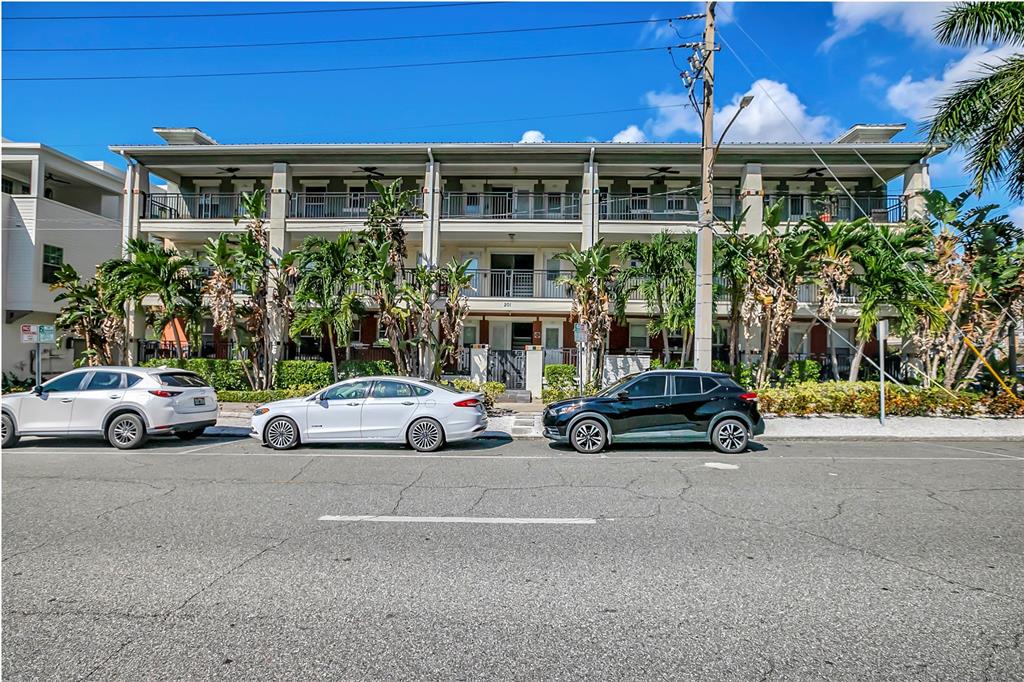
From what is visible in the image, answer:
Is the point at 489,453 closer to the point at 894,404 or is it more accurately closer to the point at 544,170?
the point at 894,404

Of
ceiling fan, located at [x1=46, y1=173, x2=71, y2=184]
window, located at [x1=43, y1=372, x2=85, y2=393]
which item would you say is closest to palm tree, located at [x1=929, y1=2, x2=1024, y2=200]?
window, located at [x1=43, y1=372, x2=85, y2=393]

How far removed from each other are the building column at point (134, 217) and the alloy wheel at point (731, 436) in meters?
22.7

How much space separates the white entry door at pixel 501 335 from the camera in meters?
25.7

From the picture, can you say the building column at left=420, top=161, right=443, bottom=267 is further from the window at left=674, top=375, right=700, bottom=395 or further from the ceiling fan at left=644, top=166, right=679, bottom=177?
the window at left=674, top=375, right=700, bottom=395

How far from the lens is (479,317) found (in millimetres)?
25375

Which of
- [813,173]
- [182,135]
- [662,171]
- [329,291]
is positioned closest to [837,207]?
[813,173]

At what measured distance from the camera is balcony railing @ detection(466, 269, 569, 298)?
23.5 meters

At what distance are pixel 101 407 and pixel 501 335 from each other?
16.6 meters

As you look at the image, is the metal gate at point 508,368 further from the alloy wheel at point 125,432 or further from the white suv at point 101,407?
the alloy wheel at point 125,432

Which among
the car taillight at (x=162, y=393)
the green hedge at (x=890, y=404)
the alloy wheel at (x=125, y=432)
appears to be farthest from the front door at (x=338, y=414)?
the green hedge at (x=890, y=404)

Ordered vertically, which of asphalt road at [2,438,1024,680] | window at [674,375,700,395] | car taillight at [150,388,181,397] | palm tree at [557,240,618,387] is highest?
palm tree at [557,240,618,387]

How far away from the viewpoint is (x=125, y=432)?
1096 centimetres

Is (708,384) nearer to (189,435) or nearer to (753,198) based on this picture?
(189,435)

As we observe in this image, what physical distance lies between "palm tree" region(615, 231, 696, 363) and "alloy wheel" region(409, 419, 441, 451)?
33.6 ft
